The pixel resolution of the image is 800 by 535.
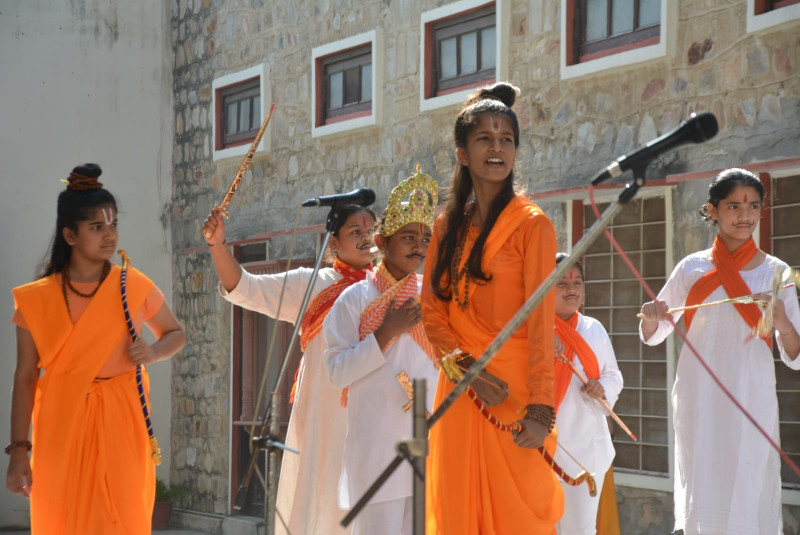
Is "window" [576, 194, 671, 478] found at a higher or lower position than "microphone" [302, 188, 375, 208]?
lower

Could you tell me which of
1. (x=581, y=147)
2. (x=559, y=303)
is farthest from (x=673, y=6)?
(x=559, y=303)

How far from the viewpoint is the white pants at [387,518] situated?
4566 millimetres

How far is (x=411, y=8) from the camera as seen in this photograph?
9664 mm

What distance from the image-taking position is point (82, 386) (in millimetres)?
4875

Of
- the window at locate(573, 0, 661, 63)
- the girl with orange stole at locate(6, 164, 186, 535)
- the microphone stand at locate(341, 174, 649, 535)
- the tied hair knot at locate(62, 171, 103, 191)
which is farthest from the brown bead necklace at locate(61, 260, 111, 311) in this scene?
the window at locate(573, 0, 661, 63)

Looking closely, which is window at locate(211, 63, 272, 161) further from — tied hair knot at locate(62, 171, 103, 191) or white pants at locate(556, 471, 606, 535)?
white pants at locate(556, 471, 606, 535)

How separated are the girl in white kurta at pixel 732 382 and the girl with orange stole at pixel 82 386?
2410mm

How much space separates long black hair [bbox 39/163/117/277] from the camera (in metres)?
4.99

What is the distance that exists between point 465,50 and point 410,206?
4665 mm

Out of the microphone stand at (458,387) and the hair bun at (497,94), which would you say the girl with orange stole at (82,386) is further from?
the microphone stand at (458,387)

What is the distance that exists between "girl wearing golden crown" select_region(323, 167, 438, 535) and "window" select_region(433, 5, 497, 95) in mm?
4245

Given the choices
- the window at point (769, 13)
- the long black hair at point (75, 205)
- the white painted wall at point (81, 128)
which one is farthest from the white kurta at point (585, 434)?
the white painted wall at point (81, 128)

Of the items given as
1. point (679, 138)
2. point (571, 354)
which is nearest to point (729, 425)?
point (571, 354)

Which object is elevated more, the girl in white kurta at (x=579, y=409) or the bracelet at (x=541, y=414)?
the bracelet at (x=541, y=414)
